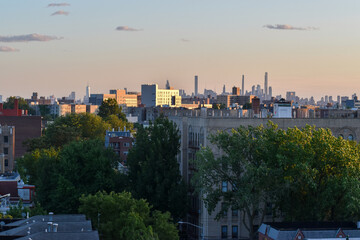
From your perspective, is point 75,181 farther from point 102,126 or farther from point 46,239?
point 102,126

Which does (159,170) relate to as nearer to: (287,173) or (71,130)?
(287,173)

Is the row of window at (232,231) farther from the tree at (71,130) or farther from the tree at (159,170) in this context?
the tree at (71,130)

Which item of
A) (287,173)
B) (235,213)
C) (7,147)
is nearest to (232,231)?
(235,213)

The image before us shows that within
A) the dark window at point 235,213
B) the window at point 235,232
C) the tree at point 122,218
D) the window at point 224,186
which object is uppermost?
the window at point 224,186

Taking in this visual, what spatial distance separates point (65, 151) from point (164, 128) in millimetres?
13901

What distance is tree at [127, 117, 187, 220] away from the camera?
79.6m

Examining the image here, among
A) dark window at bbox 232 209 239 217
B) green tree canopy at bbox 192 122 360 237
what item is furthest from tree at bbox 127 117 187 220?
green tree canopy at bbox 192 122 360 237

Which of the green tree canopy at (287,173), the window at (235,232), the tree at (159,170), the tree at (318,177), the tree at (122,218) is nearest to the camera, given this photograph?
the tree at (122,218)

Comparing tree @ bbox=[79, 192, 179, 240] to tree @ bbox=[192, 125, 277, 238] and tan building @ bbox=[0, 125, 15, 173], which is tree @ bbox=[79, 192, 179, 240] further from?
tan building @ bbox=[0, 125, 15, 173]

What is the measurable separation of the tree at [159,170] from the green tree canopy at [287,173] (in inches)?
270

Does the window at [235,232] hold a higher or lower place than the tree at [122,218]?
lower

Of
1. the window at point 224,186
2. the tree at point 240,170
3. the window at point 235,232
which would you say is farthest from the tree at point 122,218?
the window at point 235,232

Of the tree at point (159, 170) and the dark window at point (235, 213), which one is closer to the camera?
the dark window at point (235, 213)

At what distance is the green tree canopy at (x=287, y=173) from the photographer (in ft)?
227
